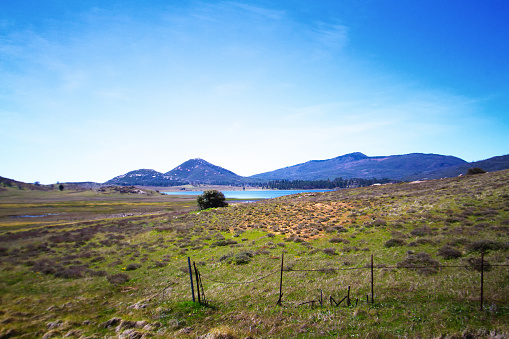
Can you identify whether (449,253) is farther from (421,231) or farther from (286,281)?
(286,281)

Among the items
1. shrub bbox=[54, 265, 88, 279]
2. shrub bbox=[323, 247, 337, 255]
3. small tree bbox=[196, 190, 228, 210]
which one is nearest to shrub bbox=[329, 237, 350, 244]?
shrub bbox=[323, 247, 337, 255]

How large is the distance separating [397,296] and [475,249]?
9614 mm

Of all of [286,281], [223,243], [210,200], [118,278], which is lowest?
[223,243]

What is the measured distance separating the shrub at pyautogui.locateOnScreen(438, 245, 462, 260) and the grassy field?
0.08 meters

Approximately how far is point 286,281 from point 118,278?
13379mm

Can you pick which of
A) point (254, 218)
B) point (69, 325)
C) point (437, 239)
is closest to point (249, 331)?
point (69, 325)

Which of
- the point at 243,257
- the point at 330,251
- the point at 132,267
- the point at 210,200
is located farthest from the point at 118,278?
the point at 210,200

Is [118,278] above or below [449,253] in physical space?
below

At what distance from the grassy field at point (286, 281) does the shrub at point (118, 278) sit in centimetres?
7

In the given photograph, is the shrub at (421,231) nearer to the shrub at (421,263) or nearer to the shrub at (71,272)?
the shrub at (421,263)

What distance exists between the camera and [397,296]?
11.7 metres

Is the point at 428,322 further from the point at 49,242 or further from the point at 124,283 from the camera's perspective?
the point at 49,242

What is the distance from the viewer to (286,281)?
15594mm

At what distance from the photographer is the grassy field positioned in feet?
32.4
